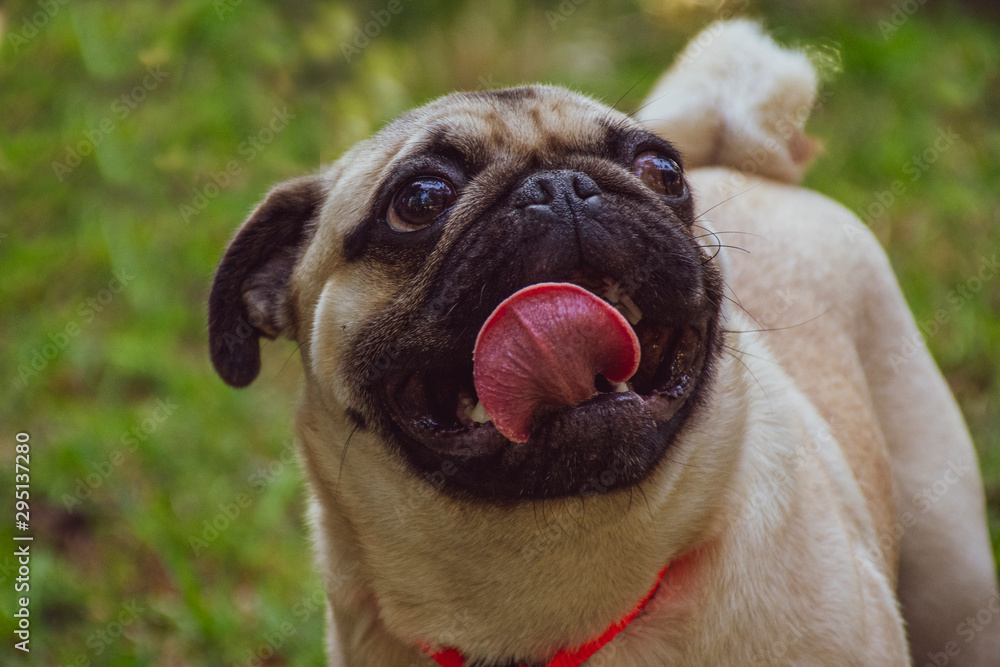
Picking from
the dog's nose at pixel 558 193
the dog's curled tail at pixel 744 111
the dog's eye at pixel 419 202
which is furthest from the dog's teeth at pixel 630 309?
the dog's curled tail at pixel 744 111

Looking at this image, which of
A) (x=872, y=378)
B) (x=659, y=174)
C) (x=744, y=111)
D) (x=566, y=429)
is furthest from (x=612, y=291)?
(x=744, y=111)

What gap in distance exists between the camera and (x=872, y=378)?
143 inches

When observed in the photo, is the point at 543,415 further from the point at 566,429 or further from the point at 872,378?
the point at 872,378

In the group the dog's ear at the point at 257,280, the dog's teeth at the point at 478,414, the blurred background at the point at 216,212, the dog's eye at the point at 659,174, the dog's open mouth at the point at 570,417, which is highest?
the dog's eye at the point at 659,174

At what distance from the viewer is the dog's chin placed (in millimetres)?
2201

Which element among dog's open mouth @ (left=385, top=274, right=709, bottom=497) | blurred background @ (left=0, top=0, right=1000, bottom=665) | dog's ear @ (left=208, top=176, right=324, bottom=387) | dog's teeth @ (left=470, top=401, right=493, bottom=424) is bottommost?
blurred background @ (left=0, top=0, right=1000, bottom=665)

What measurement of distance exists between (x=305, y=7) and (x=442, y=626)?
5832 millimetres

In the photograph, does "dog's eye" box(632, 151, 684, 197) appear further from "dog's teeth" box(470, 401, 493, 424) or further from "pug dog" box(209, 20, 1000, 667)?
"dog's teeth" box(470, 401, 493, 424)

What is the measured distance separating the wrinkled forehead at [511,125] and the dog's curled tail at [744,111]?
1155 mm

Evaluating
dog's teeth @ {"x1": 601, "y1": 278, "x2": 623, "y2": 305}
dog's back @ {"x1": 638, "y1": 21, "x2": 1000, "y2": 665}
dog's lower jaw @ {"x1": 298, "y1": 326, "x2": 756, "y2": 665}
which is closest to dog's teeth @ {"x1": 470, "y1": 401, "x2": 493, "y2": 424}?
dog's lower jaw @ {"x1": 298, "y1": 326, "x2": 756, "y2": 665}

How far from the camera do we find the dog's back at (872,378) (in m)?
3.31

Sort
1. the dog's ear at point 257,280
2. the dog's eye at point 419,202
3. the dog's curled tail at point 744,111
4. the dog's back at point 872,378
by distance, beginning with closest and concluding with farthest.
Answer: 1. the dog's eye at point 419,202
2. the dog's ear at point 257,280
3. the dog's back at point 872,378
4. the dog's curled tail at point 744,111

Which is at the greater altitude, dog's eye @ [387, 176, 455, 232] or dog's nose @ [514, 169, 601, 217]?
dog's nose @ [514, 169, 601, 217]

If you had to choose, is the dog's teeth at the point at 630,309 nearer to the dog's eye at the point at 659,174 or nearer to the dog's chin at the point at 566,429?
the dog's chin at the point at 566,429
